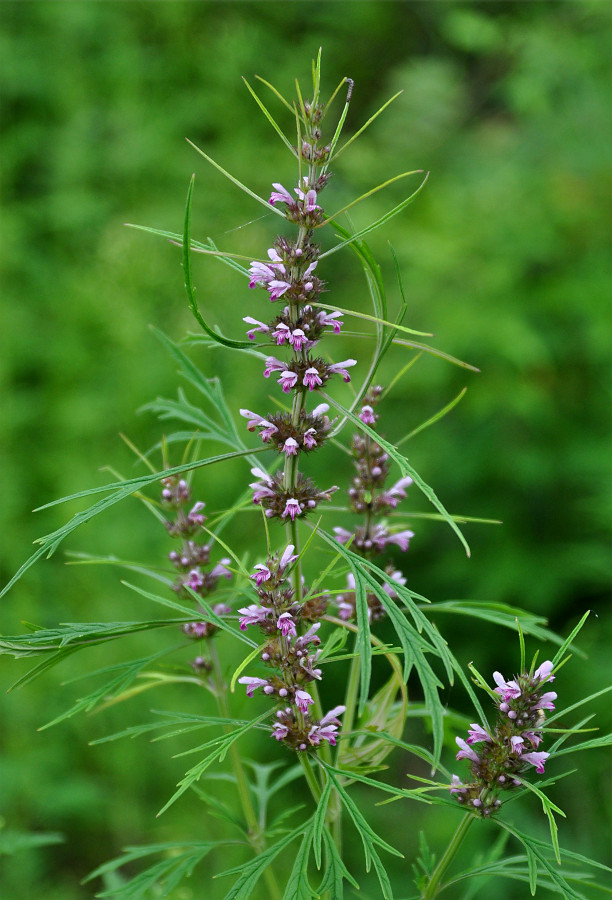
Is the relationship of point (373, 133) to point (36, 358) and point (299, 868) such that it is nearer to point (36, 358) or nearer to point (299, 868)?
point (36, 358)

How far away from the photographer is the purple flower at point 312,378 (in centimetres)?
87

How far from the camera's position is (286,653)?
90 cm

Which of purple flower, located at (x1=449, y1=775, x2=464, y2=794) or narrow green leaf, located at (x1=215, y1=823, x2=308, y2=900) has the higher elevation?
purple flower, located at (x1=449, y1=775, x2=464, y2=794)

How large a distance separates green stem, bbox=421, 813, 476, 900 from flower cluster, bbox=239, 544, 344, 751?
178 mm

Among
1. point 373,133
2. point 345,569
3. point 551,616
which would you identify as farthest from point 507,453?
point 345,569

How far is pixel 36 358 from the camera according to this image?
3.80 m

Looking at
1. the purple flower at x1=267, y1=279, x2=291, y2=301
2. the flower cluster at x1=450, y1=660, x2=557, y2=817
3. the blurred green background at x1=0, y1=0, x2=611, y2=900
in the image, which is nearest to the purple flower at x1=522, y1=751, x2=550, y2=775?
the flower cluster at x1=450, y1=660, x2=557, y2=817

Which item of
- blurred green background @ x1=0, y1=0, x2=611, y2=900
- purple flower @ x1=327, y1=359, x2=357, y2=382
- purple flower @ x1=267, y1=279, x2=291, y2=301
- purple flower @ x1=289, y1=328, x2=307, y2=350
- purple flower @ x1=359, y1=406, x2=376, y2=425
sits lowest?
blurred green background @ x1=0, y1=0, x2=611, y2=900

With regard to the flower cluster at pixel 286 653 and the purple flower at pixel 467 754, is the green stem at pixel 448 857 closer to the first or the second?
the purple flower at pixel 467 754

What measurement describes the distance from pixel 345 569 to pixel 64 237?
12.1 ft

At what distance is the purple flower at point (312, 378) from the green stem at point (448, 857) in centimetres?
52

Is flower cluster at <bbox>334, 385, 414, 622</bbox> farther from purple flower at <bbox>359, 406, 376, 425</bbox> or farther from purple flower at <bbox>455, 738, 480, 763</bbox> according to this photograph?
purple flower at <bbox>455, 738, 480, 763</bbox>

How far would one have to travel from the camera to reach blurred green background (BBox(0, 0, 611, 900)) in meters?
3.04

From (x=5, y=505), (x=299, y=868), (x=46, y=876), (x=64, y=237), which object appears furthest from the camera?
(x=64, y=237)
